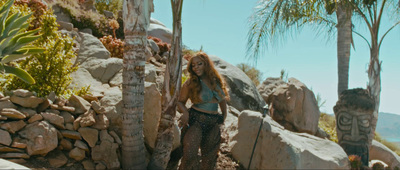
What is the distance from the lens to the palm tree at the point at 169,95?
15.0 ft

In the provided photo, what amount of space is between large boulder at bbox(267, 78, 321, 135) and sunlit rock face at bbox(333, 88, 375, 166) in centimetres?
108

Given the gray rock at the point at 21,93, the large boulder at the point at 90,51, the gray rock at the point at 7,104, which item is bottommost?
the gray rock at the point at 7,104

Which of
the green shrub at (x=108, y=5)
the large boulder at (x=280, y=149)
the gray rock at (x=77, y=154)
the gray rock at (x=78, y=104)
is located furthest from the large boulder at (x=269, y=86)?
the green shrub at (x=108, y=5)

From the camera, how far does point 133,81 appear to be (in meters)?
4.25

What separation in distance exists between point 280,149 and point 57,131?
10.9 ft

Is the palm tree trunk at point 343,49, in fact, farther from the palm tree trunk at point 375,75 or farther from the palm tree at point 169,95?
the palm tree at point 169,95

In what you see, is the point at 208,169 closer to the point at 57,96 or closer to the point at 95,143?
the point at 95,143

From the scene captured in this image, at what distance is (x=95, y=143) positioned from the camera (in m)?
4.54

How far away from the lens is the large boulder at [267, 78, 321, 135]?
8.21 meters

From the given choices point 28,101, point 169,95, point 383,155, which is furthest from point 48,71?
point 383,155

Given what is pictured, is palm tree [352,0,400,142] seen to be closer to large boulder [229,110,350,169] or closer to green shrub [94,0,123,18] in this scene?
large boulder [229,110,350,169]

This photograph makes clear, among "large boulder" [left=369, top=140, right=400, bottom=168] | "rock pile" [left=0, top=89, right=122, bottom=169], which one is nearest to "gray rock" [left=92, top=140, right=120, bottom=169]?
"rock pile" [left=0, top=89, right=122, bottom=169]

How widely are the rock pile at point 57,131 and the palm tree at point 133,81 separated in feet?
1.19

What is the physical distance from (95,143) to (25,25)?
2129 mm
